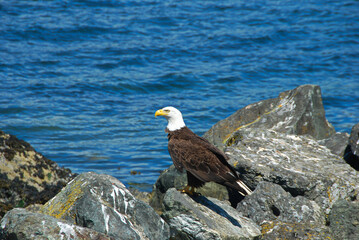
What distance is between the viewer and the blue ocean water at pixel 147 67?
11.8 meters

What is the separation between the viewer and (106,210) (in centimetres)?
474

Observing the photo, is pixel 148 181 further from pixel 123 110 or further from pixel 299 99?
pixel 123 110

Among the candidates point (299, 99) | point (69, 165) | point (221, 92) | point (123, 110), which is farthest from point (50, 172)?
point (221, 92)

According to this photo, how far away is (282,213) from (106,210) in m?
2.16

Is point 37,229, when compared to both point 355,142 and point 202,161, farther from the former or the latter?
point 355,142

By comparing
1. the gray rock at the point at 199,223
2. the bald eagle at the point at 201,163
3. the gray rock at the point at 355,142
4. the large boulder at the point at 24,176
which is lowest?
the large boulder at the point at 24,176

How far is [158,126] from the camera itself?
41.4 ft

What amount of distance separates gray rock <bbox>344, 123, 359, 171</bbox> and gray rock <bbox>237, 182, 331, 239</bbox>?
5.75ft

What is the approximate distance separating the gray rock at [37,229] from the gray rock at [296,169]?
2603 millimetres

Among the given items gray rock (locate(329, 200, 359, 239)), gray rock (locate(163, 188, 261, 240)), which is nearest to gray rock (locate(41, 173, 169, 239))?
gray rock (locate(163, 188, 261, 240))

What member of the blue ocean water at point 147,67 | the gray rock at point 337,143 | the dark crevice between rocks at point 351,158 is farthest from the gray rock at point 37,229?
the blue ocean water at point 147,67

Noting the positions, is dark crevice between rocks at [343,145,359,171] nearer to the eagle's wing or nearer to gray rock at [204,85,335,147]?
gray rock at [204,85,335,147]

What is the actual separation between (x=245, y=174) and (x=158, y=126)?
6575 millimetres

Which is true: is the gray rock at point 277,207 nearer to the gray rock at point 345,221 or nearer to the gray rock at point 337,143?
the gray rock at point 345,221
